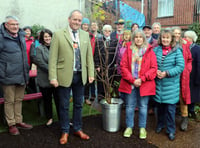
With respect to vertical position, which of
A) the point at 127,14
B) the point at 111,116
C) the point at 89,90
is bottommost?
the point at 111,116

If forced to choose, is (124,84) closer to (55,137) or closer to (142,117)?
(142,117)

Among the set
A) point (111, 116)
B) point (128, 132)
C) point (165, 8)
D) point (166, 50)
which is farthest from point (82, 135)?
point (165, 8)

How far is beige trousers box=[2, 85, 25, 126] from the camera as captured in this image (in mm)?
3862

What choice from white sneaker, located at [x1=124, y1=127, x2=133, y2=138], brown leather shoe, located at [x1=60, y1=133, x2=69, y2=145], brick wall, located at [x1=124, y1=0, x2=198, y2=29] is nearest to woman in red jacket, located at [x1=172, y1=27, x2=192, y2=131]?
white sneaker, located at [x1=124, y1=127, x2=133, y2=138]

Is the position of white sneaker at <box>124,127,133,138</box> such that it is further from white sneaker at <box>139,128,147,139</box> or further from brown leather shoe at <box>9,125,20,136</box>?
brown leather shoe at <box>9,125,20,136</box>

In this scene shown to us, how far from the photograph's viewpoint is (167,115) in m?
3.83

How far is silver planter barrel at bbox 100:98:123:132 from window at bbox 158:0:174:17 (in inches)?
437

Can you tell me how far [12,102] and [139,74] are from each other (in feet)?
7.88

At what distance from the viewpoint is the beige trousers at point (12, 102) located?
3862 mm

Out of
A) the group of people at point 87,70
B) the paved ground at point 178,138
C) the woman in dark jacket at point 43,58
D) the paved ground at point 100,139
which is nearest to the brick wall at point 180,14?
the group of people at point 87,70

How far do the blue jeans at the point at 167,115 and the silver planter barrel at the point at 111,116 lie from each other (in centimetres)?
78

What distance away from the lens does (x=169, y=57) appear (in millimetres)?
3705

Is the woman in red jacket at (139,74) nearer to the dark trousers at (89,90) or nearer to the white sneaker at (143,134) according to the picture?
the white sneaker at (143,134)

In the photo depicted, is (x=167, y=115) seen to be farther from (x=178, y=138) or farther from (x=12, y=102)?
(x=12, y=102)
